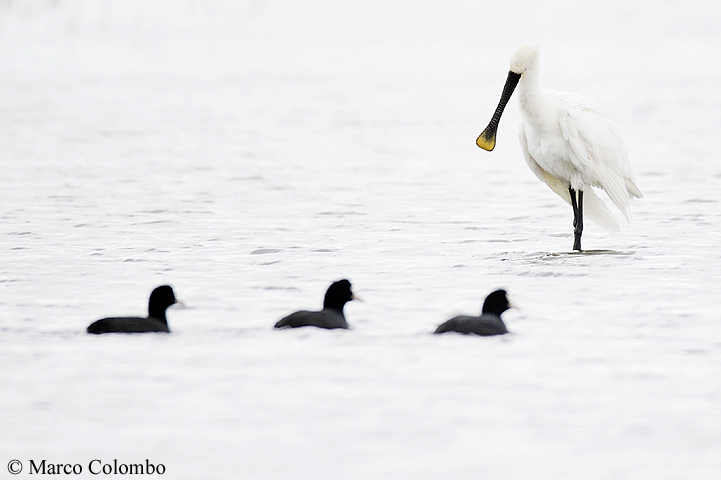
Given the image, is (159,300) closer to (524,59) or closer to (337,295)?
(337,295)

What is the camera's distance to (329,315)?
26.6 feet

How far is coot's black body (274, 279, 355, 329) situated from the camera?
8023mm

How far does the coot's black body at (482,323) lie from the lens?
25.9 ft

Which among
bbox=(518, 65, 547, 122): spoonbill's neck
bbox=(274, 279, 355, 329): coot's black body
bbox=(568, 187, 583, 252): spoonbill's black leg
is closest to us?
bbox=(274, 279, 355, 329): coot's black body

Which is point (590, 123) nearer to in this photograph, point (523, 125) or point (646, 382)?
point (523, 125)

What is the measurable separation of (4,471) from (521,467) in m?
→ 2.29

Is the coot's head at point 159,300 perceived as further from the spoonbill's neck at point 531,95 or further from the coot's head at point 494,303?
the spoonbill's neck at point 531,95

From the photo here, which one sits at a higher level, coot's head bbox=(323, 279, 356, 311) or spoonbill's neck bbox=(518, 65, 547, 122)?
spoonbill's neck bbox=(518, 65, 547, 122)

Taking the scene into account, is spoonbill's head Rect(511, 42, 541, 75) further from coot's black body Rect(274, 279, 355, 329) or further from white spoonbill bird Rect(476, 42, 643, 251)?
coot's black body Rect(274, 279, 355, 329)

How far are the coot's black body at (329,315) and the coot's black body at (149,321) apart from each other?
2.35ft

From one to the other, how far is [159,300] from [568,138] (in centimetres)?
484

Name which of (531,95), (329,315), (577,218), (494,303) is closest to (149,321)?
(329,315)

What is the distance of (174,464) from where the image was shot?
5.69 meters

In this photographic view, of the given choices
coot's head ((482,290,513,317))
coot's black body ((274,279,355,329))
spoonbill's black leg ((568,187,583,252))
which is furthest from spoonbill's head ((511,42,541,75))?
coot's black body ((274,279,355,329))
